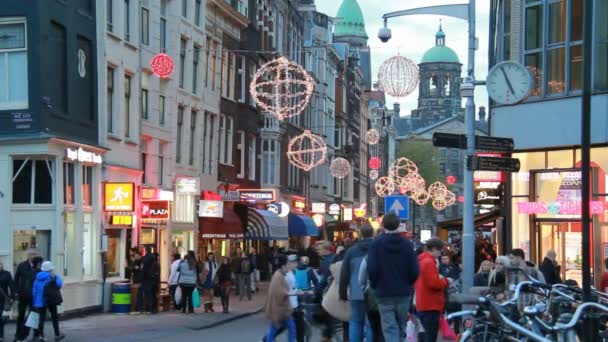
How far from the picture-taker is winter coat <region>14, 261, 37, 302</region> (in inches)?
862

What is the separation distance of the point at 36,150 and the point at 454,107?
498ft

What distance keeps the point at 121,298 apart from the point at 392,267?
59.6 feet

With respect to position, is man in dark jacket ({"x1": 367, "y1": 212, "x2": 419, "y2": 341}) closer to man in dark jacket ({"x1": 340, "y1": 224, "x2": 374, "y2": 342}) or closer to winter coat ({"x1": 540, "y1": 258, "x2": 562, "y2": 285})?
man in dark jacket ({"x1": 340, "y1": 224, "x2": 374, "y2": 342})

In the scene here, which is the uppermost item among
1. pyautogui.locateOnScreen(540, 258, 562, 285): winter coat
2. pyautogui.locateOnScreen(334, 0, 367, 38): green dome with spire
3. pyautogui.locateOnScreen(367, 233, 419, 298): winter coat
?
pyautogui.locateOnScreen(334, 0, 367, 38): green dome with spire

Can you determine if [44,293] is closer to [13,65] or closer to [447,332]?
[447,332]

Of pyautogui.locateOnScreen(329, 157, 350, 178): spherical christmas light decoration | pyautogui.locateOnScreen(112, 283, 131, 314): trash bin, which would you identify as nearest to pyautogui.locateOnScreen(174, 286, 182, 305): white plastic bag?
pyautogui.locateOnScreen(112, 283, 131, 314): trash bin

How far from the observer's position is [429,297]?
14.6m

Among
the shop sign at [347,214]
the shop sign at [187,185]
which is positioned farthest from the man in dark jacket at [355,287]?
the shop sign at [347,214]

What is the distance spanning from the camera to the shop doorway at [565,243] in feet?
92.4

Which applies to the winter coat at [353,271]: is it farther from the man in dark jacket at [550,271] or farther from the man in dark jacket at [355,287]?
the man in dark jacket at [550,271]

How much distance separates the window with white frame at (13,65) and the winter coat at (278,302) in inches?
497

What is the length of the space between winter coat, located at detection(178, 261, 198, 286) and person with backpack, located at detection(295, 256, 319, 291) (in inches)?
361

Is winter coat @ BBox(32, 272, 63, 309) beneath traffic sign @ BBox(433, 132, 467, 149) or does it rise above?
beneath

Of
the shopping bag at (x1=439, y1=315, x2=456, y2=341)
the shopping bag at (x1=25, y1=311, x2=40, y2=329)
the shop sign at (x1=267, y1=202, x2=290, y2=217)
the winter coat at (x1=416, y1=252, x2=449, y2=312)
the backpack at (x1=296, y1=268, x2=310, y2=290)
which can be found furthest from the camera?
the shop sign at (x1=267, y1=202, x2=290, y2=217)
